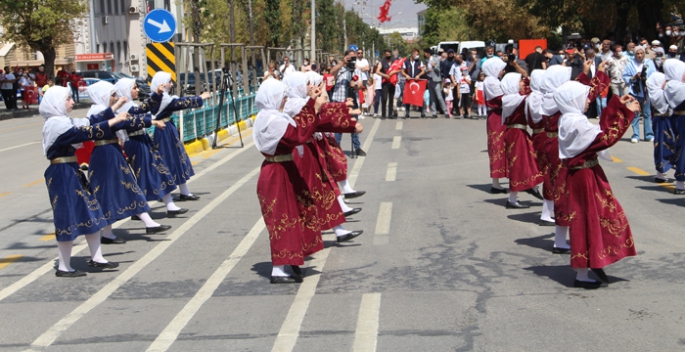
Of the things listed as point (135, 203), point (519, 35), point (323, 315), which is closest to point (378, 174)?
point (135, 203)

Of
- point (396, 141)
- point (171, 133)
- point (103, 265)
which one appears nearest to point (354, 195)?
point (171, 133)

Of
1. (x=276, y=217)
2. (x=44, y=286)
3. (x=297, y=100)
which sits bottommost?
(x=44, y=286)

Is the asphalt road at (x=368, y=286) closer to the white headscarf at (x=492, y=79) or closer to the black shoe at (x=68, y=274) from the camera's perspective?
the black shoe at (x=68, y=274)

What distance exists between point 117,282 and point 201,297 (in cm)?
113

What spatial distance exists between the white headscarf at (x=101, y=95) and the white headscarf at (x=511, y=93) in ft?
15.3

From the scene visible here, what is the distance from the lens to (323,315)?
22.1 feet

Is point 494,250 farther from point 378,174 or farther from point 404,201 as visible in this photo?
point 378,174

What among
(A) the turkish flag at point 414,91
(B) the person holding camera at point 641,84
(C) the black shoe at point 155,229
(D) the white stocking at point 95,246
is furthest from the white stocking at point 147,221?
(A) the turkish flag at point 414,91

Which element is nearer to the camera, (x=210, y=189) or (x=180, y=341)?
(x=180, y=341)

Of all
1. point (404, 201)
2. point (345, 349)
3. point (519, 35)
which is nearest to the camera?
point (345, 349)

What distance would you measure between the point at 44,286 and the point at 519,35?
49808mm

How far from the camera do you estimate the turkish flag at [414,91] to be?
2630cm

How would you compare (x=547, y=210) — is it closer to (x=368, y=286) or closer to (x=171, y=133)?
(x=368, y=286)

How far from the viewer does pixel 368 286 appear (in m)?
7.57
